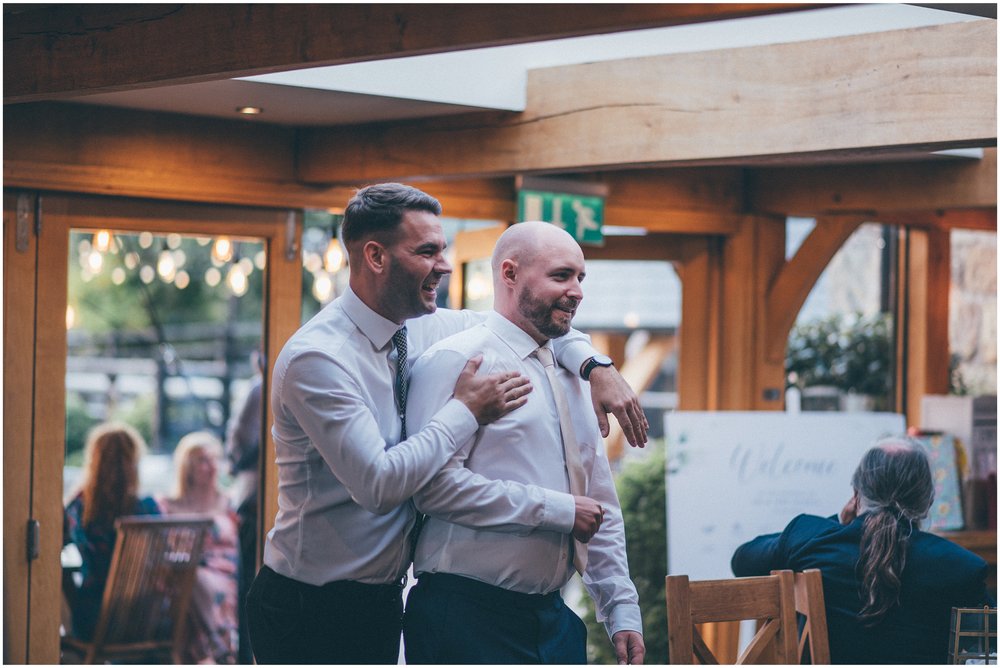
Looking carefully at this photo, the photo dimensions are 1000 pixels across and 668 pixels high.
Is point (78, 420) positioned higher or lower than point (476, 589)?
lower

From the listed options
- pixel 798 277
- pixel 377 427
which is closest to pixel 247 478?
pixel 798 277

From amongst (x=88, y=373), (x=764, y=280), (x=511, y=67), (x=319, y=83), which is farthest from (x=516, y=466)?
(x=88, y=373)

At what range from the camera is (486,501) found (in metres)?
2.38

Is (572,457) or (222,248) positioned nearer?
(572,457)

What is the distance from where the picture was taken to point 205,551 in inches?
224

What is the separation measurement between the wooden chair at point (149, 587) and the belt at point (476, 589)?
10.5ft

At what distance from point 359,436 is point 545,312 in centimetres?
50

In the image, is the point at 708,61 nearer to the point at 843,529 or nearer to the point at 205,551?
the point at 843,529

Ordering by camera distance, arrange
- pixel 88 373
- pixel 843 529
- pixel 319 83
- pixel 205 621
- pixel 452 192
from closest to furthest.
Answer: pixel 843 529 → pixel 319 83 → pixel 452 192 → pixel 205 621 → pixel 88 373

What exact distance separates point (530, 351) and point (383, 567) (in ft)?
1.80

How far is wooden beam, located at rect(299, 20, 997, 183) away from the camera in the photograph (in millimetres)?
3387

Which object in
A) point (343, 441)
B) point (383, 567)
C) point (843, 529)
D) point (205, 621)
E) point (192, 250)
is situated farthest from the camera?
point (192, 250)

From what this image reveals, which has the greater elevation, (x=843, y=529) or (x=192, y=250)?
(x=192, y=250)

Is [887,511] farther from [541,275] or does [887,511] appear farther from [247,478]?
[247,478]
